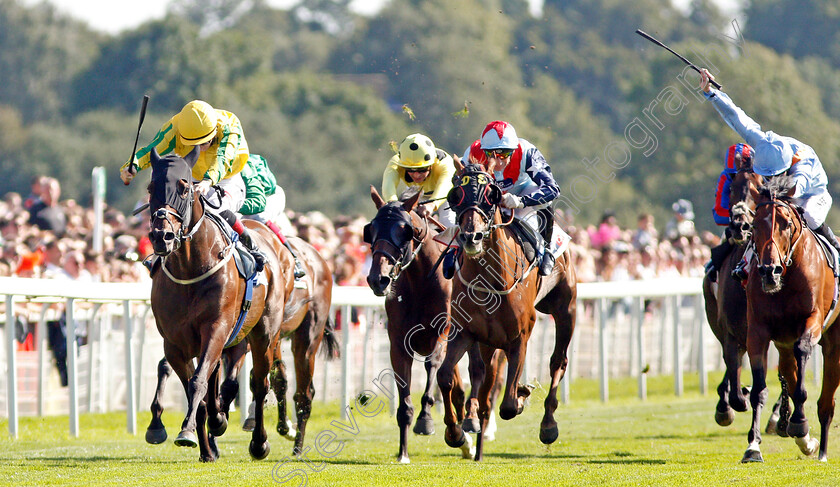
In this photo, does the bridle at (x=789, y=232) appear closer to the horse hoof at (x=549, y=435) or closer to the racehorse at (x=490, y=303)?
the racehorse at (x=490, y=303)

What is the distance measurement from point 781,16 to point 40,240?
4856 centimetres

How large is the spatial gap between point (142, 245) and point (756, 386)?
688 cm

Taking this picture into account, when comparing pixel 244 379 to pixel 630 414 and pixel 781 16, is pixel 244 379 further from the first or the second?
pixel 781 16

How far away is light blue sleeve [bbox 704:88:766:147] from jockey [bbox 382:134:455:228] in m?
1.88

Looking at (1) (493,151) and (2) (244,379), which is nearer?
(1) (493,151)

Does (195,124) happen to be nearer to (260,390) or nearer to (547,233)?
(260,390)

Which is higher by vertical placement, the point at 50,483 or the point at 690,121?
the point at 690,121

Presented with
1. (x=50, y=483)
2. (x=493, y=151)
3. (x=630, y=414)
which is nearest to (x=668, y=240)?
(x=630, y=414)

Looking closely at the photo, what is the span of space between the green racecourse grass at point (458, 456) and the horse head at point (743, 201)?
1.40 meters

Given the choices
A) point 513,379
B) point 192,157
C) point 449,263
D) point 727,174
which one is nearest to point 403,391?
point 513,379

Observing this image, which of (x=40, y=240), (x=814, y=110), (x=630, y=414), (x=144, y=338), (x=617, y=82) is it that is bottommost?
(x=630, y=414)

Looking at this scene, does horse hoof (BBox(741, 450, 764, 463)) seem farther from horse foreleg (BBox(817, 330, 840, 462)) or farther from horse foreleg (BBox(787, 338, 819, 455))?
horse foreleg (BBox(817, 330, 840, 462))

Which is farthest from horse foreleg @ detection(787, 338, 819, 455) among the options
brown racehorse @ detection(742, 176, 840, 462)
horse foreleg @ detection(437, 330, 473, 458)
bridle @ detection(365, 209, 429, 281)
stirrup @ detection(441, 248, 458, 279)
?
bridle @ detection(365, 209, 429, 281)

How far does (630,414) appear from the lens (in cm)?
1227
